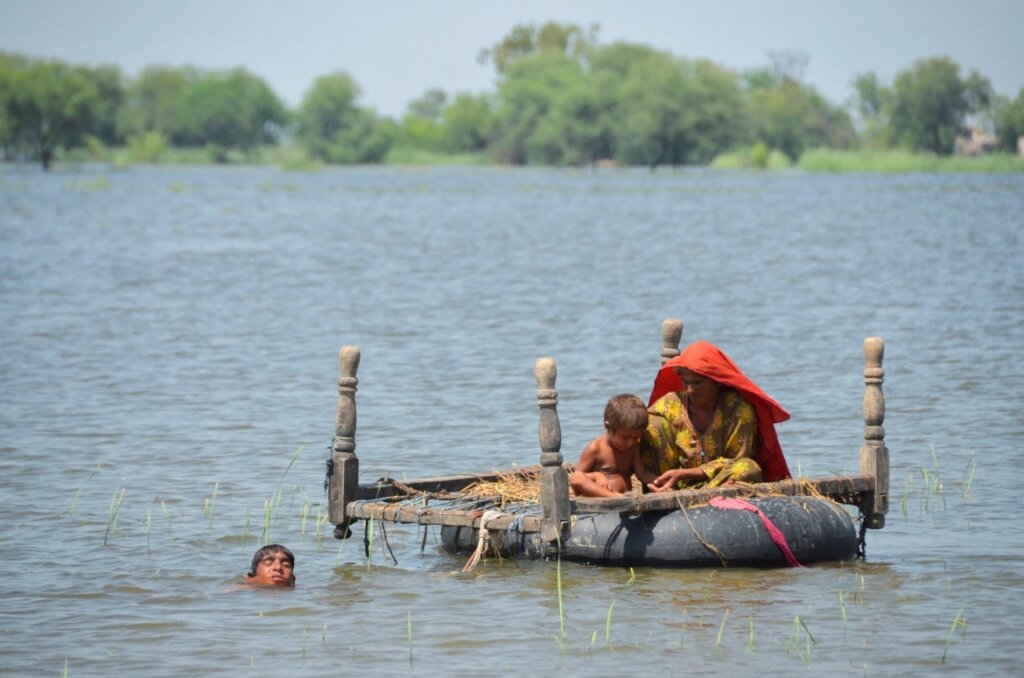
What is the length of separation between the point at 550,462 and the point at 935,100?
10858 cm

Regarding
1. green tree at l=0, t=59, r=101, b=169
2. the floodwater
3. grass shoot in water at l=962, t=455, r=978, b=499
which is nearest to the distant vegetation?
green tree at l=0, t=59, r=101, b=169

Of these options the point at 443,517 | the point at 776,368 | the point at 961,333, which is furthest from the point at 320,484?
the point at 961,333

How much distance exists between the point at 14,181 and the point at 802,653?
8042cm

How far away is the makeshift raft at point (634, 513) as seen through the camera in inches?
425

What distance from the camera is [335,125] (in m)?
140

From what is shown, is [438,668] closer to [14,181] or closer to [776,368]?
[776,368]

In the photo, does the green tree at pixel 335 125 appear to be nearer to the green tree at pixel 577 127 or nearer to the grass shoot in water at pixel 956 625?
the green tree at pixel 577 127

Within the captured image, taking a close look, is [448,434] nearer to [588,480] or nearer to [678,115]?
[588,480]

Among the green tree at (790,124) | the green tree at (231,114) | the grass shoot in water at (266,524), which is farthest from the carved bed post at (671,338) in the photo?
the green tree at (231,114)

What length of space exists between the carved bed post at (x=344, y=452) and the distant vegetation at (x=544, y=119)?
300ft

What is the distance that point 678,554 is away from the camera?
1105 centimetres

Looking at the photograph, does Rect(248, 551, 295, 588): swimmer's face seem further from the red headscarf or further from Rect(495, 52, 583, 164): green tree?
Rect(495, 52, 583, 164): green tree

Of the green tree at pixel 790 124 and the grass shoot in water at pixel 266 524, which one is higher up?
the green tree at pixel 790 124

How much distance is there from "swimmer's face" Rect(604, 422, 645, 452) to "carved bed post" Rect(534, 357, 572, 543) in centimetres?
55
